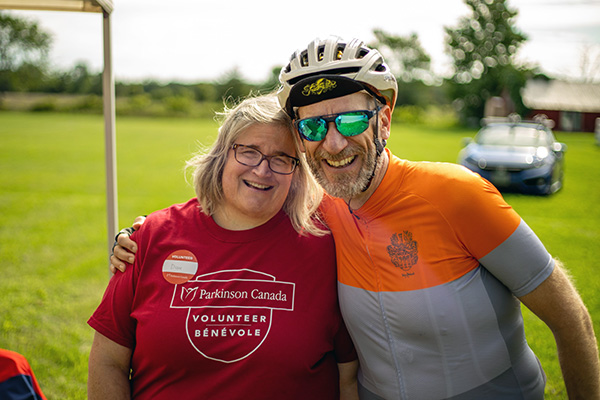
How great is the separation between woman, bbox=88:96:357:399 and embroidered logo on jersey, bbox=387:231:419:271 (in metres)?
0.41

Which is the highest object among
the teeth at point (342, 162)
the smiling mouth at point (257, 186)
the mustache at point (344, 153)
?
the mustache at point (344, 153)

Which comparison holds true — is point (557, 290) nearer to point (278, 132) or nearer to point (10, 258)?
point (278, 132)

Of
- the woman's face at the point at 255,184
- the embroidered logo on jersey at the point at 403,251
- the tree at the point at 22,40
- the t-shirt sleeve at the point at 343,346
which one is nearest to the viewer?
the embroidered logo on jersey at the point at 403,251

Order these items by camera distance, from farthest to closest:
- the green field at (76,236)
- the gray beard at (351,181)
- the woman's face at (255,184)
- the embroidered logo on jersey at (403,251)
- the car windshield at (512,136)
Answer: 1. the car windshield at (512,136)
2. the green field at (76,236)
3. the woman's face at (255,184)
4. the gray beard at (351,181)
5. the embroidered logo on jersey at (403,251)

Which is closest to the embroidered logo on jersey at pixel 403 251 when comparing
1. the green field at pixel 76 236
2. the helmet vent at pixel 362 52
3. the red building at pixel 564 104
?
the helmet vent at pixel 362 52

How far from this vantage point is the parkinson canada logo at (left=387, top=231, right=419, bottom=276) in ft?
6.71

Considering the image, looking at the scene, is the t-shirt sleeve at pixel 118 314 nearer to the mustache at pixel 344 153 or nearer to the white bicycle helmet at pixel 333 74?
the mustache at pixel 344 153

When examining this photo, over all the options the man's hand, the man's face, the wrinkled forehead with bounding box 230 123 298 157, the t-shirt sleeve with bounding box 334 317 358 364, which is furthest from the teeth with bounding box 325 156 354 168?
the man's hand

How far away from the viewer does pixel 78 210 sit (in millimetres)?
11820

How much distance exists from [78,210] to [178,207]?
10.6m

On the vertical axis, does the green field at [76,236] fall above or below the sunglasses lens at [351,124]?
below

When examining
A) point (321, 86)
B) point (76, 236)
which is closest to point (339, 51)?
point (321, 86)

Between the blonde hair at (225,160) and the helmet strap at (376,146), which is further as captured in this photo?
the blonde hair at (225,160)

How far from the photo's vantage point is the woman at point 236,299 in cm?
214
